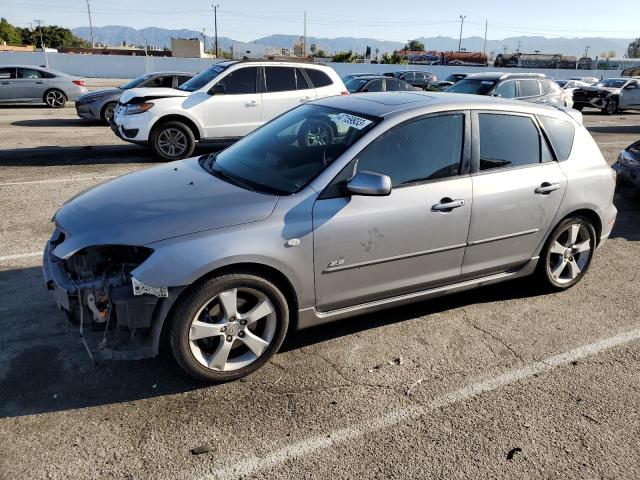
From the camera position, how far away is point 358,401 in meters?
3.24

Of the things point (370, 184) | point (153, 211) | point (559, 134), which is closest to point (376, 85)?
point (559, 134)

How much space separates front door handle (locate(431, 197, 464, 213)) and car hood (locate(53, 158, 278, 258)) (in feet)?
3.83

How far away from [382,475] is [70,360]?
2159mm

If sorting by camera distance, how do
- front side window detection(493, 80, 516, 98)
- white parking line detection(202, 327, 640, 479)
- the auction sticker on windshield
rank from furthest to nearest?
front side window detection(493, 80, 516, 98), the auction sticker on windshield, white parking line detection(202, 327, 640, 479)

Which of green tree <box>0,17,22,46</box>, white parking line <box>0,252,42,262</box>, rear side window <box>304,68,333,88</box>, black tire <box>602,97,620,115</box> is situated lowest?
white parking line <box>0,252,42,262</box>

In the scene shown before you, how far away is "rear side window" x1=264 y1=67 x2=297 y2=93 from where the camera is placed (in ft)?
33.4

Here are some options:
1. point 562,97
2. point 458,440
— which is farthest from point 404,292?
point 562,97

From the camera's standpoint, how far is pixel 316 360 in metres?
3.65

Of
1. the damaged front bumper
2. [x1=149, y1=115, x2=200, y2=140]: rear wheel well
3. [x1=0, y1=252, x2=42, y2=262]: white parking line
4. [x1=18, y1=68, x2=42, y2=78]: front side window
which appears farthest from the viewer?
[x1=18, y1=68, x2=42, y2=78]: front side window

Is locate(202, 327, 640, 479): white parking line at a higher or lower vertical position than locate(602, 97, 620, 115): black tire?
lower

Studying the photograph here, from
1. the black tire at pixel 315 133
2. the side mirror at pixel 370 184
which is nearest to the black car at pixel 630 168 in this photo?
the black tire at pixel 315 133

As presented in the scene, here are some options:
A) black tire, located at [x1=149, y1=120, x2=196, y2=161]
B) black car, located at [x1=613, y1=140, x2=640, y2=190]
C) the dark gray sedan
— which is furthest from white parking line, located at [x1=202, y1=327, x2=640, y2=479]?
the dark gray sedan

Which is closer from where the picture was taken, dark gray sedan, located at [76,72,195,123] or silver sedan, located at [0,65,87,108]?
dark gray sedan, located at [76,72,195,123]

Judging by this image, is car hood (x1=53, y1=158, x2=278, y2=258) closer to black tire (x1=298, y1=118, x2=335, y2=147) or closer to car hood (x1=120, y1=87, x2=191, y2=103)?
black tire (x1=298, y1=118, x2=335, y2=147)
